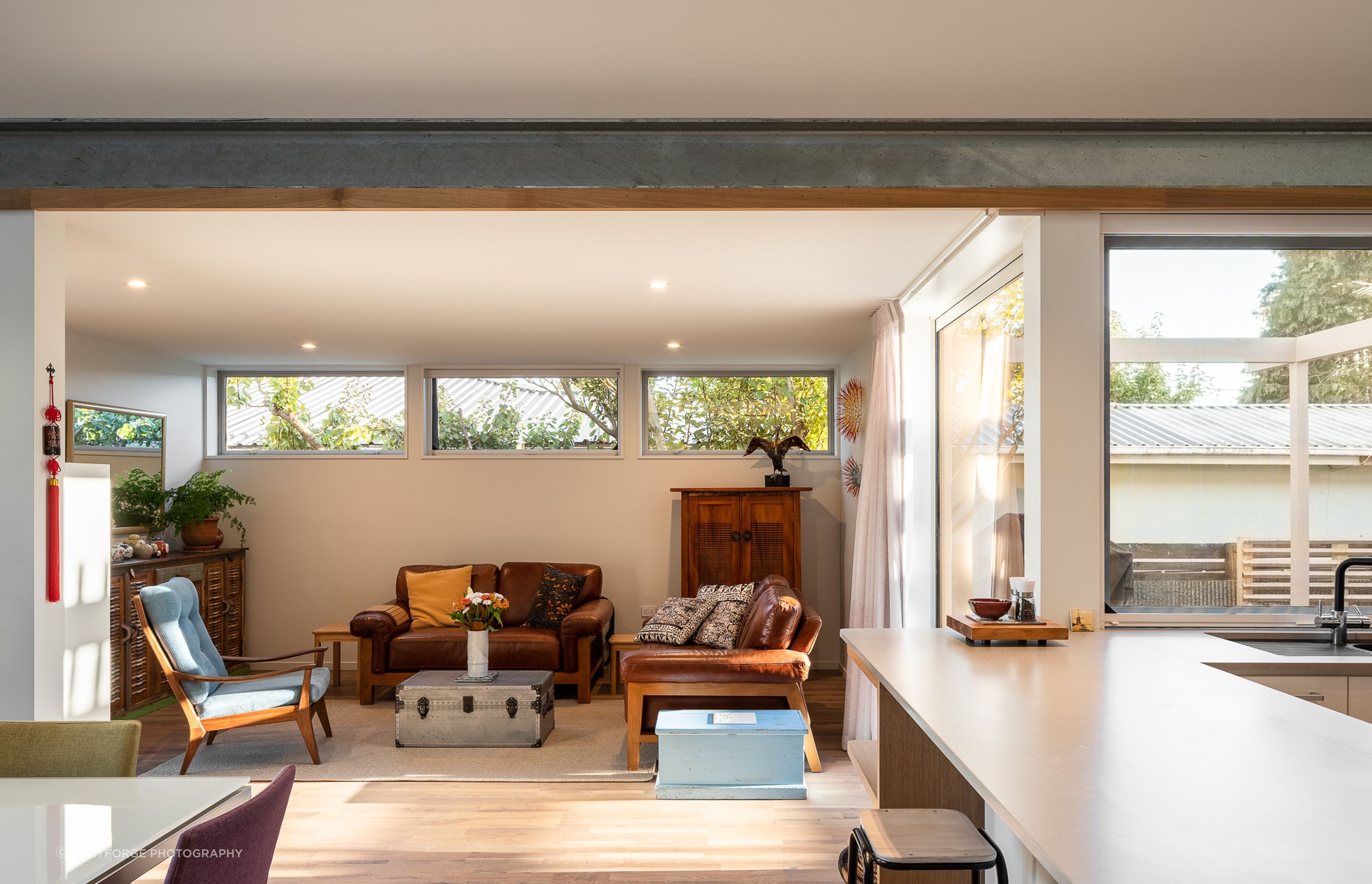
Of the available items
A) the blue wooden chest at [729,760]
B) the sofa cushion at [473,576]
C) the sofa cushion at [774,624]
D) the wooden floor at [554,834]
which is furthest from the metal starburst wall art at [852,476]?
the sofa cushion at [473,576]

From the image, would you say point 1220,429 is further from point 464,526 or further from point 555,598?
point 464,526

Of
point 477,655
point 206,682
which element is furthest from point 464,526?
point 206,682

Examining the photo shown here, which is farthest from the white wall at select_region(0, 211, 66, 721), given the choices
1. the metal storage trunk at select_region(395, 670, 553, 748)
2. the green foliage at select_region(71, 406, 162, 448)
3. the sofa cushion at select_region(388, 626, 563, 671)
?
the sofa cushion at select_region(388, 626, 563, 671)

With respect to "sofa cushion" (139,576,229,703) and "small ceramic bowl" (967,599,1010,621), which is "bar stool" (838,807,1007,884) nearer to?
"small ceramic bowl" (967,599,1010,621)

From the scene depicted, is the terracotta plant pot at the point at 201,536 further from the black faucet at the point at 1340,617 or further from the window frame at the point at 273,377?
the black faucet at the point at 1340,617

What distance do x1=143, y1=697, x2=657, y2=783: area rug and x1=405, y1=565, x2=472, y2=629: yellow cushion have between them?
1.04 metres

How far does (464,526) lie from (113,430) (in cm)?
256

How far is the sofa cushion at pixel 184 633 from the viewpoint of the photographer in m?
4.57

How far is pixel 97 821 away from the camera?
5.76 ft

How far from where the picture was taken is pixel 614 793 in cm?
428

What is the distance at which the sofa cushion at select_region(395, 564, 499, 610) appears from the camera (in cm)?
688

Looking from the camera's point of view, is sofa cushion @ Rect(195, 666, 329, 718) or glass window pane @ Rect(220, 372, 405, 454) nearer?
sofa cushion @ Rect(195, 666, 329, 718)

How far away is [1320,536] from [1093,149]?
5.10 feet

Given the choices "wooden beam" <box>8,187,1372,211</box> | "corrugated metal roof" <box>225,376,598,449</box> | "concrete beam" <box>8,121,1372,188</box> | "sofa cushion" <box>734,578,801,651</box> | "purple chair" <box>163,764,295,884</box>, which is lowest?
"sofa cushion" <box>734,578,801,651</box>
